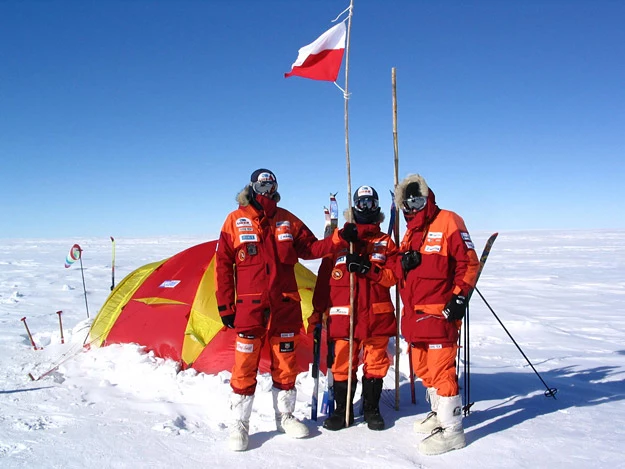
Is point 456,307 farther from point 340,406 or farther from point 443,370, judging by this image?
point 340,406

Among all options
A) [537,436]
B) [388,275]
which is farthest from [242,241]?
[537,436]

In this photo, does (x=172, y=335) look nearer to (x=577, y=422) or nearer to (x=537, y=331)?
(x=577, y=422)

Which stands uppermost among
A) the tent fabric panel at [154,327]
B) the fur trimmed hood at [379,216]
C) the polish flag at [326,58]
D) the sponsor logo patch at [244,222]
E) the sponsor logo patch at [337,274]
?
the polish flag at [326,58]

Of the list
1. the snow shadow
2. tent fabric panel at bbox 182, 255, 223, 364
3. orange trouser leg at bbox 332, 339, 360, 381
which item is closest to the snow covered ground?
the snow shadow

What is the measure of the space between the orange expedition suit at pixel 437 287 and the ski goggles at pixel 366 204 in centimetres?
42

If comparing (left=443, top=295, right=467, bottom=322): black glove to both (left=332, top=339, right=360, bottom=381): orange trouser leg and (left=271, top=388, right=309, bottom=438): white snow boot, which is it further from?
(left=271, top=388, right=309, bottom=438): white snow boot

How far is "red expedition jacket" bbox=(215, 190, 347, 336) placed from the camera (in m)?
3.39

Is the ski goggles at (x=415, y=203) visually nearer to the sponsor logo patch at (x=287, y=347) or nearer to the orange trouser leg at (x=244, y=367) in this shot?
the sponsor logo patch at (x=287, y=347)

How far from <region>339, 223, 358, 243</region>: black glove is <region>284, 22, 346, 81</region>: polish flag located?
1587mm

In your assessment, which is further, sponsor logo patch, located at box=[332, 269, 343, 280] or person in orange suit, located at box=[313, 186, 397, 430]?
sponsor logo patch, located at box=[332, 269, 343, 280]

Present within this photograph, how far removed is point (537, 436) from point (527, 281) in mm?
12199

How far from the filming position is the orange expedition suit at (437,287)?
3.21 meters

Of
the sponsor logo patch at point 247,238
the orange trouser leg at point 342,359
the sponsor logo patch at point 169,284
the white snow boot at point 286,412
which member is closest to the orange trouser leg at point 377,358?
the orange trouser leg at point 342,359

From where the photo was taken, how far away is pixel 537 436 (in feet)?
10.9
